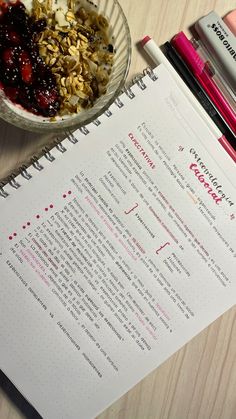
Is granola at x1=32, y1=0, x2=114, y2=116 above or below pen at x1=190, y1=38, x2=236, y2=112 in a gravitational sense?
above

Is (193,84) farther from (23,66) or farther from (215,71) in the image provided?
(23,66)

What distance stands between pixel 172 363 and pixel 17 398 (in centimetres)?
17

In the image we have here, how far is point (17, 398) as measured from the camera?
55 cm

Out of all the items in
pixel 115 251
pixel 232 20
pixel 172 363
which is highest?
pixel 232 20

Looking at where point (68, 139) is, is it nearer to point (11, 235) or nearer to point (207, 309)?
point (11, 235)

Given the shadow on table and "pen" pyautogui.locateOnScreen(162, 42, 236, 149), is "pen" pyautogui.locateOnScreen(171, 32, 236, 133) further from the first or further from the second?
the shadow on table

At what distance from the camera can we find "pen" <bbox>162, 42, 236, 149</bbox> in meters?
0.54

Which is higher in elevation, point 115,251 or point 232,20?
point 232,20

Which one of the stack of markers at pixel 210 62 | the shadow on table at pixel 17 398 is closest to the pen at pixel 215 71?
the stack of markers at pixel 210 62

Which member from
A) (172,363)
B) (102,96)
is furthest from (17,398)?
(102,96)

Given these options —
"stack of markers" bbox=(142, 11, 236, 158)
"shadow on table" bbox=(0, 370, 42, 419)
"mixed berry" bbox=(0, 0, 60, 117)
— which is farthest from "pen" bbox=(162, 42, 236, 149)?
"shadow on table" bbox=(0, 370, 42, 419)

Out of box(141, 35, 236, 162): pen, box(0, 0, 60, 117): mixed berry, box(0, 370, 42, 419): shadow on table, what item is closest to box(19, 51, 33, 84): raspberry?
box(0, 0, 60, 117): mixed berry

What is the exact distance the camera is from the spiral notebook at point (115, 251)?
538mm

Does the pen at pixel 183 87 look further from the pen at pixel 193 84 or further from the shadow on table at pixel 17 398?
the shadow on table at pixel 17 398
